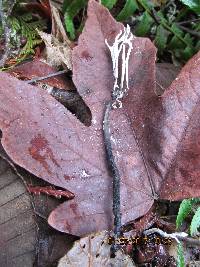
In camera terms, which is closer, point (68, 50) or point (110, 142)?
point (110, 142)

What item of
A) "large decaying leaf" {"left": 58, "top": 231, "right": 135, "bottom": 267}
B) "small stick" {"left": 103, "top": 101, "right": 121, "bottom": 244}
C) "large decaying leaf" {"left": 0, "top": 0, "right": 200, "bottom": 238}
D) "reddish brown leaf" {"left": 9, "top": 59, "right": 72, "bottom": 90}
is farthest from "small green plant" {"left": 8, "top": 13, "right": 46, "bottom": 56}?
"large decaying leaf" {"left": 58, "top": 231, "right": 135, "bottom": 267}

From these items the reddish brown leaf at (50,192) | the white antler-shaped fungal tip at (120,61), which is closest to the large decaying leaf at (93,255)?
the reddish brown leaf at (50,192)

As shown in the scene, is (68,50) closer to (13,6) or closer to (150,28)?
(13,6)

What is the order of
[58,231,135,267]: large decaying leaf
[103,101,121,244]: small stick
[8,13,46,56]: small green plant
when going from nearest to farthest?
[58,231,135,267]: large decaying leaf → [103,101,121,244]: small stick → [8,13,46,56]: small green plant

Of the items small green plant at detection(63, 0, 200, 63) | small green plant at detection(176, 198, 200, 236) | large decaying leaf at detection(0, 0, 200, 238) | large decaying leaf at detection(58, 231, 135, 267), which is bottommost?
large decaying leaf at detection(58, 231, 135, 267)

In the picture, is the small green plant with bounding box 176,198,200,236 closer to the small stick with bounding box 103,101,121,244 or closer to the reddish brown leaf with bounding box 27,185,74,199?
the small stick with bounding box 103,101,121,244

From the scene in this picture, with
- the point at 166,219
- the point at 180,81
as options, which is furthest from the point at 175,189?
the point at 180,81

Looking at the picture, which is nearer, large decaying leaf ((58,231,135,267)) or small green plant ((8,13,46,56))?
large decaying leaf ((58,231,135,267))
